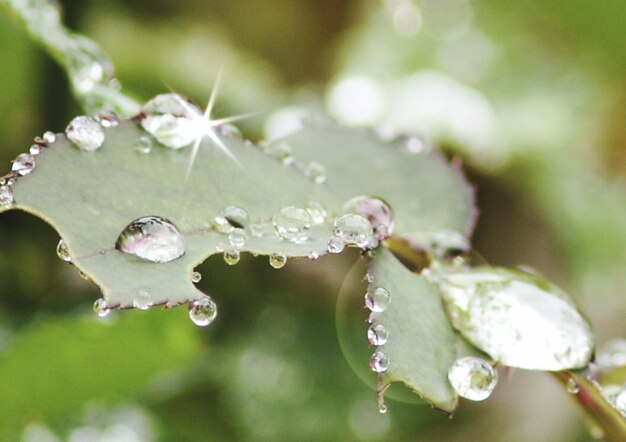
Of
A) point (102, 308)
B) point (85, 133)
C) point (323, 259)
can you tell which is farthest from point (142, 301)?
point (323, 259)

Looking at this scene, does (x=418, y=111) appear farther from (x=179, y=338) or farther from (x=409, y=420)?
(x=179, y=338)

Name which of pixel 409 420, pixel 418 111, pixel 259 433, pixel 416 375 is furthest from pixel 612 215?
pixel 416 375

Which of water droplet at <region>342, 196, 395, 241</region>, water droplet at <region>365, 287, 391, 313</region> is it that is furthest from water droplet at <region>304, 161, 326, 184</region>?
water droplet at <region>365, 287, 391, 313</region>

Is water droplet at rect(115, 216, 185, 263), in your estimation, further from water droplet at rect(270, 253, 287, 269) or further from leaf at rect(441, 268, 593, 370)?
leaf at rect(441, 268, 593, 370)

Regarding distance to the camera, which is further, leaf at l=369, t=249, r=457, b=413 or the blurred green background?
the blurred green background

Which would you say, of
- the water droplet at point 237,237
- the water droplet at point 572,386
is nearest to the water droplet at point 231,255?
the water droplet at point 237,237
